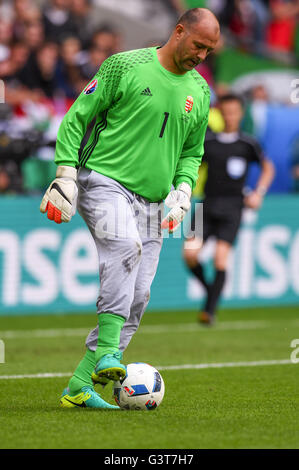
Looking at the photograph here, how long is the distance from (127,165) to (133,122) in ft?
0.82

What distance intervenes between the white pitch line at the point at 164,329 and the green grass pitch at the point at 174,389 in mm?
11

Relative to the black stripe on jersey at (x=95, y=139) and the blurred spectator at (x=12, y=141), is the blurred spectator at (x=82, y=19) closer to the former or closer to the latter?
the blurred spectator at (x=12, y=141)

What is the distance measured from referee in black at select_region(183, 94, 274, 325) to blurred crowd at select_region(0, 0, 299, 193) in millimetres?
1935

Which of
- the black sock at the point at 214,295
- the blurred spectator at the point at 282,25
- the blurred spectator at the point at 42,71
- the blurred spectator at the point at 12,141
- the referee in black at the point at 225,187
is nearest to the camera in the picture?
the black sock at the point at 214,295

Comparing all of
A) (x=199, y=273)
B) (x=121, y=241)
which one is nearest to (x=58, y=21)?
(x=199, y=273)

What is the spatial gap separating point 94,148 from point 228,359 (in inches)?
130

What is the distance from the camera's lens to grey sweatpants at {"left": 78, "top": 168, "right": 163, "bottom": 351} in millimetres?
5535

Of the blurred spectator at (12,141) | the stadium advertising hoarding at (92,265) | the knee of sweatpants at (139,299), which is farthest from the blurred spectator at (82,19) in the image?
the knee of sweatpants at (139,299)

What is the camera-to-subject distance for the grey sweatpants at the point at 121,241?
5.54m

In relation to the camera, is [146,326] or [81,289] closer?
[146,326]
